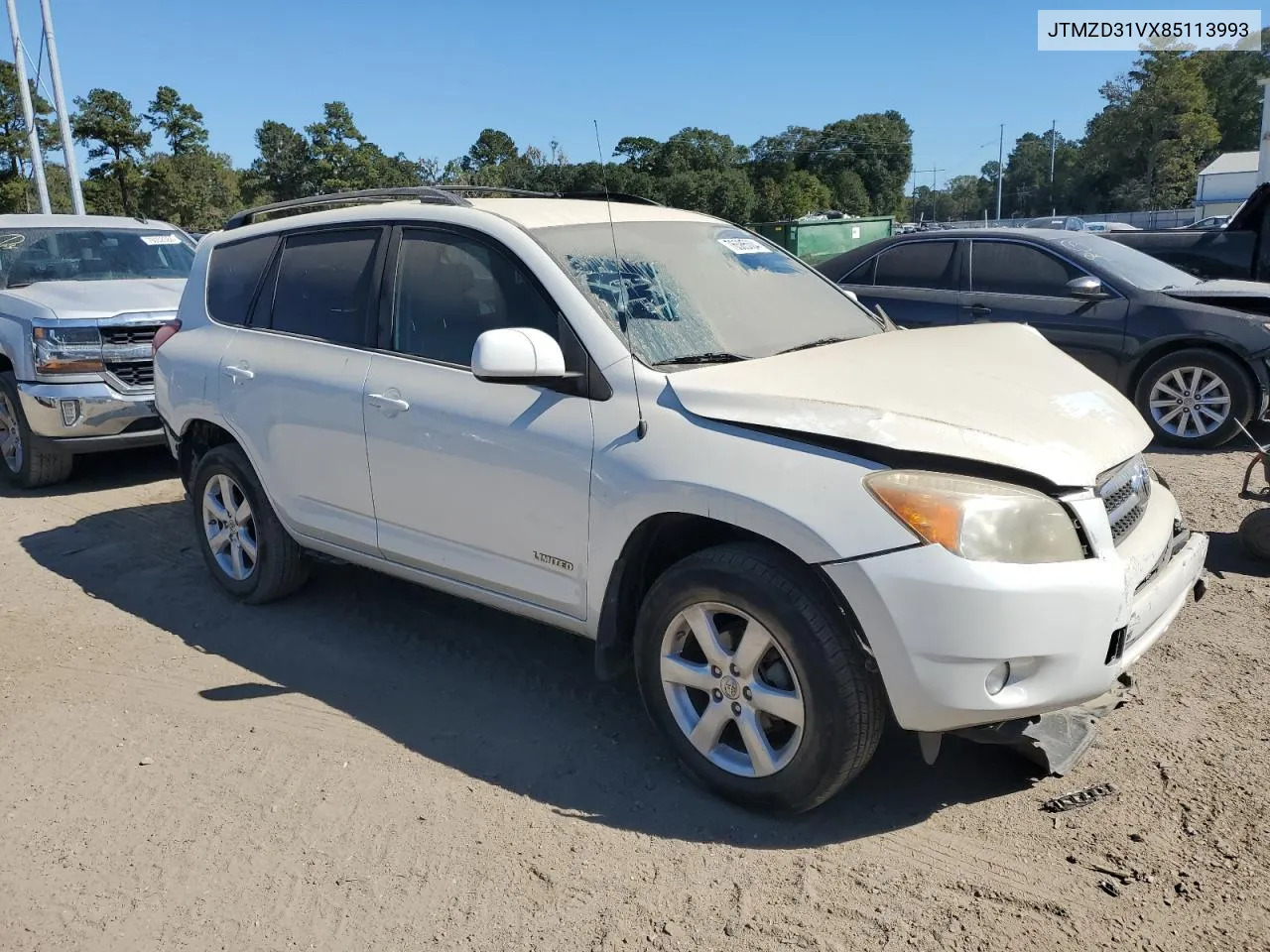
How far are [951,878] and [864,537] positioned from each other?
3.24ft

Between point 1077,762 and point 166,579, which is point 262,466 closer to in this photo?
point 166,579

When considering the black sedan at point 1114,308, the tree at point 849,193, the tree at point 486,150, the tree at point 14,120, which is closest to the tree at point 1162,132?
the tree at point 849,193

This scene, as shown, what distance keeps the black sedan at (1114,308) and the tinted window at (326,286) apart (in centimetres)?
541

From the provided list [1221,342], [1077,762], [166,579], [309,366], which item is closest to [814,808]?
[1077,762]

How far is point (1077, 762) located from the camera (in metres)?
3.19

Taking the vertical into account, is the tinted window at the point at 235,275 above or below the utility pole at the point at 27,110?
below

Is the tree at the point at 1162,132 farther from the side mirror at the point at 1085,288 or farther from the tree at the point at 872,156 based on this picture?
the side mirror at the point at 1085,288

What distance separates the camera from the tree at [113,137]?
3772 centimetres

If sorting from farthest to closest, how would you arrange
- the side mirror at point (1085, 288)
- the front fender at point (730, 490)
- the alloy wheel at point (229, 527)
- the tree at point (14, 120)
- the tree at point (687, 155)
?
1. the tree at point (14, 120)
2. the side mirror at point (1085, 288)
3. the tree at point (687, 155)
4. the alloy wheel at point (229, 527)
5. the front fender at point (730, 490)

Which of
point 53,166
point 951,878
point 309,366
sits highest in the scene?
point 53,166

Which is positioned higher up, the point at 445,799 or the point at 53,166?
the point at 53,166

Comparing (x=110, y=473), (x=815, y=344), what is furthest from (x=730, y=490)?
(x=110, y=473)

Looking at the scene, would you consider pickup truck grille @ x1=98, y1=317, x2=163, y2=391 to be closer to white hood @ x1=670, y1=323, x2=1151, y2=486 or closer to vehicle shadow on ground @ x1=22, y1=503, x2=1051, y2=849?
vehicle shadow on ground @ x1=22, y1=503, x2=1051, y2=849

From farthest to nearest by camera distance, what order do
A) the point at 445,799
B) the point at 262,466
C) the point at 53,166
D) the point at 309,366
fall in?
the point at 53,166
the point at 262,466
the point at 309,366
the point at 445,799
